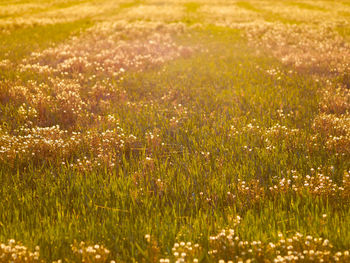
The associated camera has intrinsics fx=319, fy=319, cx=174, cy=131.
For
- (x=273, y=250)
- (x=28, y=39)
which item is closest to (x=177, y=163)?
(x=273, y=250)

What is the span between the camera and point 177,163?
515 cm

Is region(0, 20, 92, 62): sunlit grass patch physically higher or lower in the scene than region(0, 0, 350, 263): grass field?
higher

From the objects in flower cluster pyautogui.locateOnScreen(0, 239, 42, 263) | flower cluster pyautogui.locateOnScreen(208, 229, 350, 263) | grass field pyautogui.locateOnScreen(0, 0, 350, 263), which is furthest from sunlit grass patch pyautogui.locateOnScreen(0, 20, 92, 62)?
flower cluster pyautogui.locateOnScreen(208, 229, 350, 263)

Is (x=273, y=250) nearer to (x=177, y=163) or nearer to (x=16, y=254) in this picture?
(x=177, y=163)

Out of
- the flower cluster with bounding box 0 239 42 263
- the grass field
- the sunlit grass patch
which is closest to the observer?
the flower cluster with bounding box 0 239 42 263

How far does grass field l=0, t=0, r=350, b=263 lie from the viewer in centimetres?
333

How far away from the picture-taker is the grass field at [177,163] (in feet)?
10.9

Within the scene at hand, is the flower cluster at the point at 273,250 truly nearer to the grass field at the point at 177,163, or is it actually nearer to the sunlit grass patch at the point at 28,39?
the grass field at the point at 177,163

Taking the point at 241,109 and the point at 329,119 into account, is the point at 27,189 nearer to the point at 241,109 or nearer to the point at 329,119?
the point at 241,109

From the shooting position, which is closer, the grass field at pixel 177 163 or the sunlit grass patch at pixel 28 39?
the grass field at pixel 177 163

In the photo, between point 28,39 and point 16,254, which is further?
point 28,39

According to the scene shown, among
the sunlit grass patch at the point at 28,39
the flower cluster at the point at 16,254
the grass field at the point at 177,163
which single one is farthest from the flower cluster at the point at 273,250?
the sunlit grass patch at the point at 28,39

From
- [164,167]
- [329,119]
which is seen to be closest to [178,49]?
[329,119]

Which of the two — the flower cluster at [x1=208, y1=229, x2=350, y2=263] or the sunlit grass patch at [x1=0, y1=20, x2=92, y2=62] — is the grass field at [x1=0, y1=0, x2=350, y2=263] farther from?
the sunlit grass patch at [x1=0, y1=20, x2=92, y2=62]
